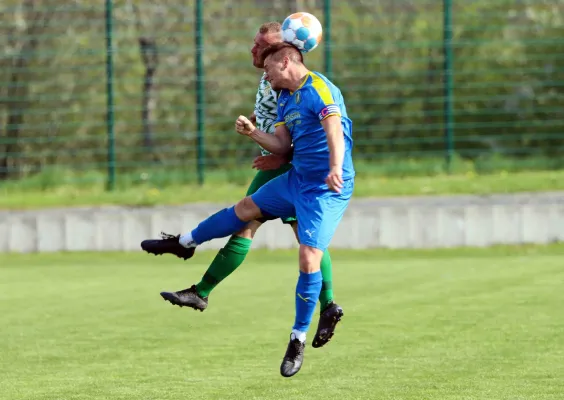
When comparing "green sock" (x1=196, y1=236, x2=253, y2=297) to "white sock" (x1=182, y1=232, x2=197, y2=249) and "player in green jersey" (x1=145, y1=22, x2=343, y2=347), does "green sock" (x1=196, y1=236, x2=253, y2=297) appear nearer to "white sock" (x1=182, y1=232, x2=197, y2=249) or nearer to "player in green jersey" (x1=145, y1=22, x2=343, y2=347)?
"player in green jersey" (x1=145, y1=22, x2=343, y2=347)

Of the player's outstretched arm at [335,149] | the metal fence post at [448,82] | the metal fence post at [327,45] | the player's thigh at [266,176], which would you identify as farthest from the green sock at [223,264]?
the metal fence post at [448,82]

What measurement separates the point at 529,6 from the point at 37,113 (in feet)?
21.1

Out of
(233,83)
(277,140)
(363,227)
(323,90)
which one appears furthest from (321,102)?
(233,83)

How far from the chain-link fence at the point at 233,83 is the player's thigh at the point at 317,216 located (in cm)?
952

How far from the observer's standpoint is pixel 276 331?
33.7 ft

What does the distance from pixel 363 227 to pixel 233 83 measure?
385cm

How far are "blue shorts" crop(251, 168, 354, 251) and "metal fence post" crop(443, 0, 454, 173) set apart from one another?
9.64 meters

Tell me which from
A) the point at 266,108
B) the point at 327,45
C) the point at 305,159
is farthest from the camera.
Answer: the point at 327,45

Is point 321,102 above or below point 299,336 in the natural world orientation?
above

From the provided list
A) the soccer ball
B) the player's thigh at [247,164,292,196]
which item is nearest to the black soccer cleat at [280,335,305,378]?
the player's thigh at [247,164,292,196]

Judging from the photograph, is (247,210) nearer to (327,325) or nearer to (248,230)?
(248,230)

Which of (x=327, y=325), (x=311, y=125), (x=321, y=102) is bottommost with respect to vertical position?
(x=327, y=325)

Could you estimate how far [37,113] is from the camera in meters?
18.1

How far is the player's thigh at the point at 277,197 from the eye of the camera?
Answer: 8617 mm
